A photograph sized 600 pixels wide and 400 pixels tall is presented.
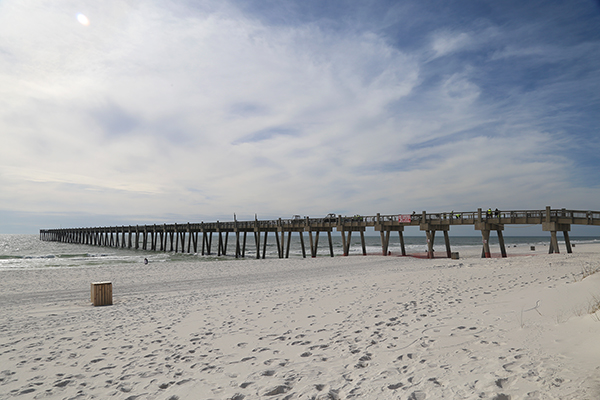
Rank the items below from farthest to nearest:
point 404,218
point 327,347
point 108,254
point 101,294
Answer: point 108,254 → point 404,218 → point 101,294 → point 327,347

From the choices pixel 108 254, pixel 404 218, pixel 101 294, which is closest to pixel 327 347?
pixel 101 294

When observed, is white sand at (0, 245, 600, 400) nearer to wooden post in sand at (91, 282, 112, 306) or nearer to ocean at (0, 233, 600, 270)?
wooden post in sand at (91, 282, 112, 306)

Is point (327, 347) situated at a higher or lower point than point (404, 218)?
lower

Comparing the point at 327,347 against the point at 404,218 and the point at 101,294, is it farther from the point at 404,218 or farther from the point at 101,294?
the point at 404,218

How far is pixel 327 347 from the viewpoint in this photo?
5.56 m

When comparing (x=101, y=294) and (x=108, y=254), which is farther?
(x=108, y=254)

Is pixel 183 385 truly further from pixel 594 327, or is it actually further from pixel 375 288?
pixel 375 288

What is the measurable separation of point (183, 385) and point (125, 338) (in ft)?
10.4

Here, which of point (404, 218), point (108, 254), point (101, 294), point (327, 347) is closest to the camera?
point (327, 347)

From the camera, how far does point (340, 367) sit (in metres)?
4.71

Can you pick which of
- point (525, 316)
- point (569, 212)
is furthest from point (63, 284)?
point (569, 212)

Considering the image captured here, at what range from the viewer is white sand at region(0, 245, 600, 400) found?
13.0 feet

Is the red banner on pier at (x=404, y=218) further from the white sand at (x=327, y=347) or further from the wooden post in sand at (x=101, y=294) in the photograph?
the wooden post in sand at (x=101, y=294)

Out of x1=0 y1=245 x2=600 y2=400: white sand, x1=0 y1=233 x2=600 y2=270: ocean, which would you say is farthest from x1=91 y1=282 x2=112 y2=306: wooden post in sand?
x1=0 y1=233 x2=600 y2=270: ocean
